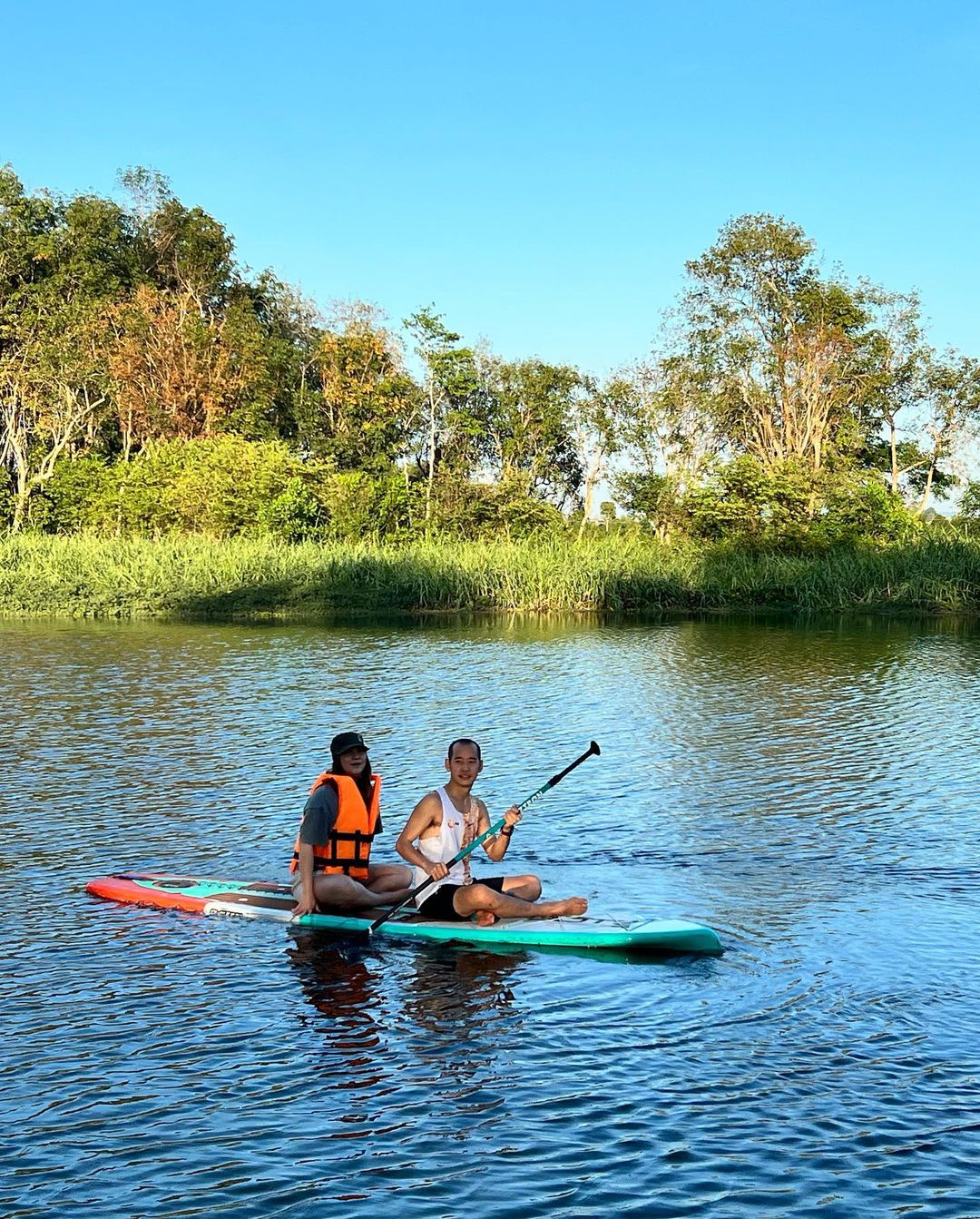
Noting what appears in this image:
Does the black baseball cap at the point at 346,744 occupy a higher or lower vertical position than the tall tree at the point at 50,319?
lower

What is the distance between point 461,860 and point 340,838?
0.62m

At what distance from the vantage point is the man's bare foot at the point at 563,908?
709 centimetres

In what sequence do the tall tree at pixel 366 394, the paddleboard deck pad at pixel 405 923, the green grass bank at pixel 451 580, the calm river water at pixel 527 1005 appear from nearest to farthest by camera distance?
the calm river water at pixel 527 1005, the paddleboard deck pad at pixel 405 923, the green grass bank at pixel 451 580, the tall tree at pixel 366 394

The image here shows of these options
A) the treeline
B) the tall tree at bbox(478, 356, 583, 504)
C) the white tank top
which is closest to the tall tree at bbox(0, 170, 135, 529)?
the treeline

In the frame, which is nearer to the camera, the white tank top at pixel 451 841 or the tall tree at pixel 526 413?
the white tank top at pixel 451 841

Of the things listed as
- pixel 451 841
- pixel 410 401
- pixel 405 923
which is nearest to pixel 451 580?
pixel 410 401

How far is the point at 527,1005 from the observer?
625 cm

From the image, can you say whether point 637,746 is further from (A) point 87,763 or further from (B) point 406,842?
(B) point 406,842

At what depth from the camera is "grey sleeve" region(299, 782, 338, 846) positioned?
7215 mm

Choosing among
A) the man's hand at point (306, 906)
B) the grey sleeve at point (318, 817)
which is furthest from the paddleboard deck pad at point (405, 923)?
the grey sleeve at point (318, 817)

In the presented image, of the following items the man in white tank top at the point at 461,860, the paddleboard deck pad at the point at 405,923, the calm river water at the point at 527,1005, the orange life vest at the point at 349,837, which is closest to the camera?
the calm river water at the point at 527,1005

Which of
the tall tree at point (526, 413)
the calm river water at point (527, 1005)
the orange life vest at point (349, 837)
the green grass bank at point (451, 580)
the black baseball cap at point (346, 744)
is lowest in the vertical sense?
the calm river water at point (527, 1005)

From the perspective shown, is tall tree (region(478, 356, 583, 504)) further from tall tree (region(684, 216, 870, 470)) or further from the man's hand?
the man's hand

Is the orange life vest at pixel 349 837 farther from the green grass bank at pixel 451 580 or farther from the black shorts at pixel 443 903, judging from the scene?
the green grass bank at pixel 451 580
